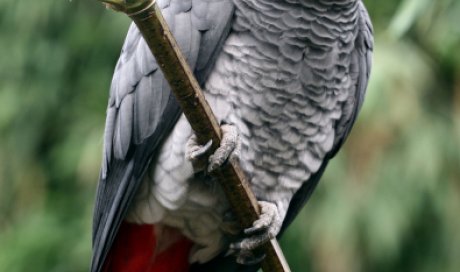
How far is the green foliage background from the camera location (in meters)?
3.22

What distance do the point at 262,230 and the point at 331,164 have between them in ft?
4.72

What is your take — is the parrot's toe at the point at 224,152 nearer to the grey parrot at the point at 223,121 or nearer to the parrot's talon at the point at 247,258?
the grey parrot at the point at 223,121

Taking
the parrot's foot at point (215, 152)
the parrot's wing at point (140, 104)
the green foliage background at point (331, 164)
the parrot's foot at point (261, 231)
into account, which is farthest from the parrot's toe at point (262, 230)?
the green foliage background at point (331, 164)

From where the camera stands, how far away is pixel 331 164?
321 cm

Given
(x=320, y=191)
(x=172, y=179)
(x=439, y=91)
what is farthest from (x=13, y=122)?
(x=172, y=179)

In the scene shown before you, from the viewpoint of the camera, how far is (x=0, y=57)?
3871mm

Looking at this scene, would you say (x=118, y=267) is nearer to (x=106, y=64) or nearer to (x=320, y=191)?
(x=320, y=191)

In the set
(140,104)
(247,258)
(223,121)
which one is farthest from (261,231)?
(140,104)

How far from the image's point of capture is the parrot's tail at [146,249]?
6.52 ft

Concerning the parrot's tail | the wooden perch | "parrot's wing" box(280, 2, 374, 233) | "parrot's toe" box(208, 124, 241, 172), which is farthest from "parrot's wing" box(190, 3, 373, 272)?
"parrot's toe" box(208, 124, 241, 172)

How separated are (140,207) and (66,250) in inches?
70.8

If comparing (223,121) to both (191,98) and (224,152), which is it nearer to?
(224,152)

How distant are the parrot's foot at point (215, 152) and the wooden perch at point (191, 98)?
0.01 m

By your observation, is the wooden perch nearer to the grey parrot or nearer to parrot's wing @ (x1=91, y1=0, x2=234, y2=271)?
the grey parrot
